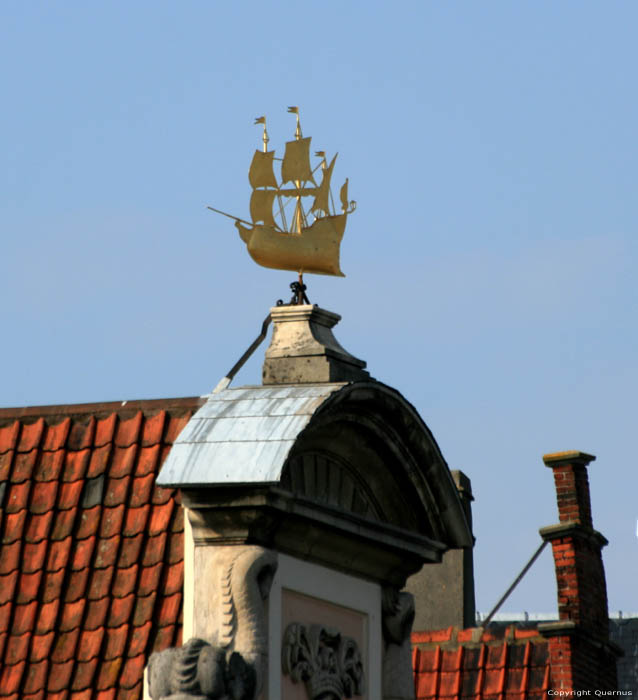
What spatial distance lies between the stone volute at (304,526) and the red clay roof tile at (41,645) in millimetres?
1123

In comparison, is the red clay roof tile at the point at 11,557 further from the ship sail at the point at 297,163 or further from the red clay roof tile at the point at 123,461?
the ship sail at the point at 297,163

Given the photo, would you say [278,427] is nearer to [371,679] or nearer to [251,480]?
[251,480]

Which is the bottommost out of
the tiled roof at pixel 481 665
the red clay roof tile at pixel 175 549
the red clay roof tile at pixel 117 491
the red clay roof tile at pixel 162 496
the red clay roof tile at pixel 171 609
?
the red clay roof tile at pixel 171 609

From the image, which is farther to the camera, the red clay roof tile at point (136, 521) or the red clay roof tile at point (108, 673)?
the red clay roof tile at point (136, 521)

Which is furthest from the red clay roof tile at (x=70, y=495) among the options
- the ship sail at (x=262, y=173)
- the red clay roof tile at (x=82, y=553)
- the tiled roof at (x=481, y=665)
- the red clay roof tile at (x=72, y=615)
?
the tiled roof at (x=481, y=665)

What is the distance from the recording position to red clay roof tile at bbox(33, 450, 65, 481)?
17.7m

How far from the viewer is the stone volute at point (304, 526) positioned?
51.6ft

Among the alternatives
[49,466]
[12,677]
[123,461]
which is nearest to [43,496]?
[49,466]

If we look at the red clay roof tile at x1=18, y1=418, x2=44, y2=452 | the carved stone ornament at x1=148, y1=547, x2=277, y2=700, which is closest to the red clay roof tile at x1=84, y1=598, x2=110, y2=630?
the carved stone ornament at x1=148, y1=547, x2=277, y2=700

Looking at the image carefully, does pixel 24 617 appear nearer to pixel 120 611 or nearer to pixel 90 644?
pixel 90 644

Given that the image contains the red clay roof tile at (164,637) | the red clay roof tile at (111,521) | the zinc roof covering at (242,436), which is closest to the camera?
the zinc roof covering at (242,436)

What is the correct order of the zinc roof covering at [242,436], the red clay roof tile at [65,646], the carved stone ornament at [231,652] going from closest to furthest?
the carved stone ornament at [231,652], the zinc roof covering at [242,436], the red clay roof tile at [65,646]

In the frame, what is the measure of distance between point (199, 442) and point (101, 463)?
184 cm

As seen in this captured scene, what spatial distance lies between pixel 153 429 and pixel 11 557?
1409mm
